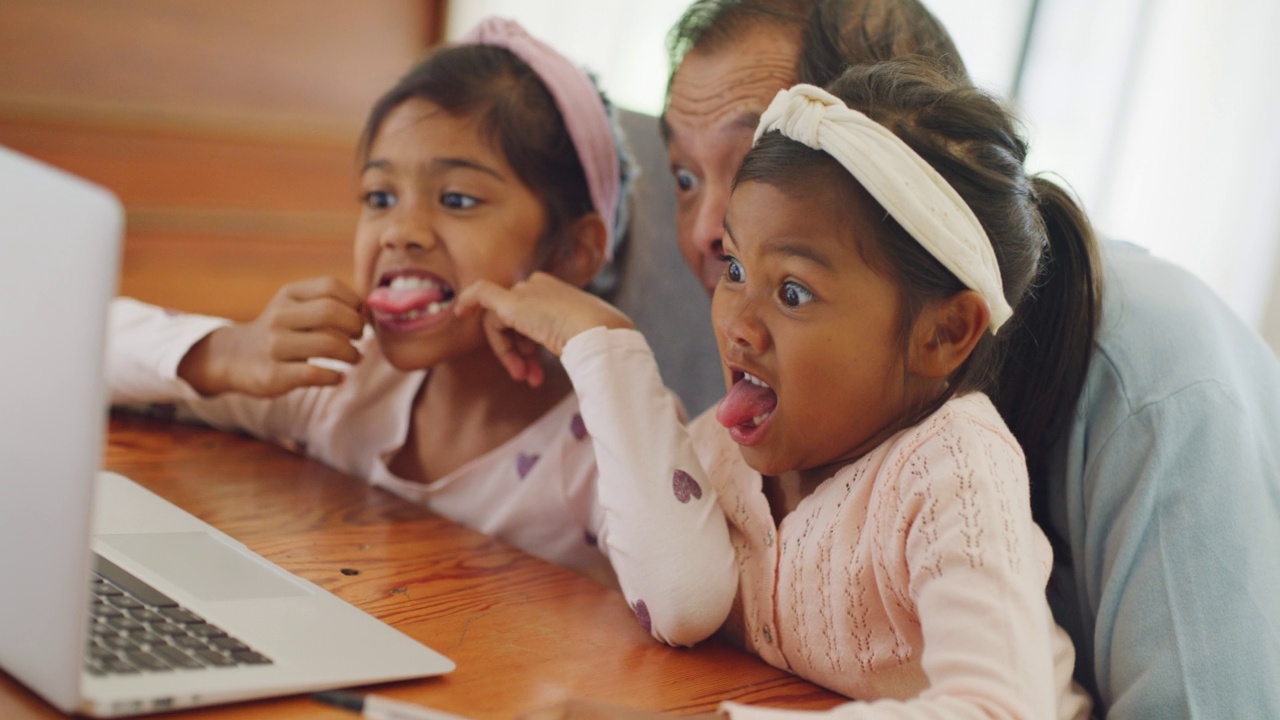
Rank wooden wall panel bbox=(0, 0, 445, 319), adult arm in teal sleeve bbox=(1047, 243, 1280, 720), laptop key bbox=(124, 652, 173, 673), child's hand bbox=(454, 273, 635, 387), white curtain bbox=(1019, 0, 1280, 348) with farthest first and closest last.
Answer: wooden wall panel bbox=(0, 0, 445, 319) < white curtain bbox=(1019, 0, 1280, 348) < child's hand bbox=(454, 273, 635, 387) < adult arm in teal sleeve bbox=(1047, 243, 1280, 720) < laptop key bbox=(124, 652, 173, 673)

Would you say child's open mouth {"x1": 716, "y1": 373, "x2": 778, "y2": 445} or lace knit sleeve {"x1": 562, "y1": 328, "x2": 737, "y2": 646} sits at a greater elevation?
child's open mouth {"x1": 716, "y1": 373, "x2": 778, "y2": 445}

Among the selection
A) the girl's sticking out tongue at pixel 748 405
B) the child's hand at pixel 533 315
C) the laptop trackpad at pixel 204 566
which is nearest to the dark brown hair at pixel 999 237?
the girl's sticking out tongue at pixel 748 405

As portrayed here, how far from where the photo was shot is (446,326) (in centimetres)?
136

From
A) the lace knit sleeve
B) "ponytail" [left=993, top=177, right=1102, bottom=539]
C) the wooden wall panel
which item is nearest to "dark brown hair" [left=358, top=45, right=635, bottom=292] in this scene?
the lace knit sleeve

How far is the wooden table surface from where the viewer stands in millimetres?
825

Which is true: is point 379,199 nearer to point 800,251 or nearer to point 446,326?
point 446,326

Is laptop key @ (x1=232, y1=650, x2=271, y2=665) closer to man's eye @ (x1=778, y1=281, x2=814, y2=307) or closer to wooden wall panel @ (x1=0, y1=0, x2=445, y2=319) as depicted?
man's eye @ (x1=778, y1=281, x2=814, y2=307)

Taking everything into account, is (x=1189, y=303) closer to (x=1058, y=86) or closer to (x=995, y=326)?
(x=995, y=326)

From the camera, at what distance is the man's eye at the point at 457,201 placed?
139cm

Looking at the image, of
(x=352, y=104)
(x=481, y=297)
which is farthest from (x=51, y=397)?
(x=352, y=104)

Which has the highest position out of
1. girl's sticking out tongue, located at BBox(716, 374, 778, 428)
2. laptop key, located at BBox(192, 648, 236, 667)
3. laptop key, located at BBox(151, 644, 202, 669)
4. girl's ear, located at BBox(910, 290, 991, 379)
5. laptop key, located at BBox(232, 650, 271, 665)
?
girl's ear, located at BBox(910, 290, 991, 379)

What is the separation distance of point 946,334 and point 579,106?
697mm

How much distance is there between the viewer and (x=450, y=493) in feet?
4.69

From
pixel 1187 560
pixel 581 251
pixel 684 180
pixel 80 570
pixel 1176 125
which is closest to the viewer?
pixel 80 570
